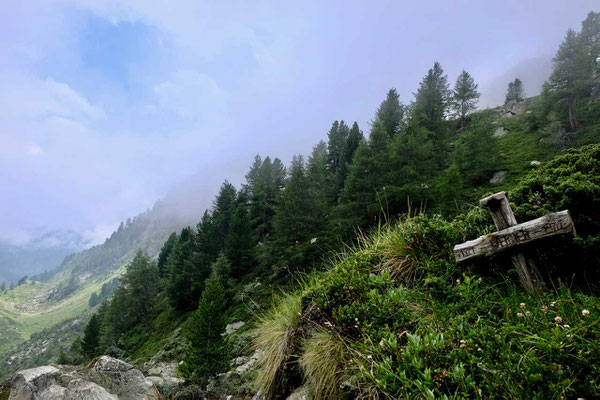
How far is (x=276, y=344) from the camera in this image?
3.59 m

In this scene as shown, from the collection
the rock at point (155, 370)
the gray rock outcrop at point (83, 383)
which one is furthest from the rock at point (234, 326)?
the gray rock outcrop at point (83, 383)

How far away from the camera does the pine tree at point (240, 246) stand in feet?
116

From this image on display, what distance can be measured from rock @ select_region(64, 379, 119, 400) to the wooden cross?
811 cm

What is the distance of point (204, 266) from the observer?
4097 cm

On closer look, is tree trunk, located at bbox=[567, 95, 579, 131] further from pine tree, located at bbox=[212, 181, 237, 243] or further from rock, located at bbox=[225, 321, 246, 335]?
pine tree, located at bbox=[212, 181, 237, 243]

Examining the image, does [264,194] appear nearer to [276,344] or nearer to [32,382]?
[32,382]

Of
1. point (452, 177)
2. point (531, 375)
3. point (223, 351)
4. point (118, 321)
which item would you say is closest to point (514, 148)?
point (452, 177)

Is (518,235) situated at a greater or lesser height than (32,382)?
greater

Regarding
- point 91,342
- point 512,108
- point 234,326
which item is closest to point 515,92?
point 512,108

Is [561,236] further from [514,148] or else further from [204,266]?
[514,148]

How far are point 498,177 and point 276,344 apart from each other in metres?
35.1

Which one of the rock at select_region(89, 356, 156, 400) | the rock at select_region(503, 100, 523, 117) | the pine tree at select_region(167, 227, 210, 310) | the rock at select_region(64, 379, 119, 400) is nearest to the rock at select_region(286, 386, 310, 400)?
the rock at select_region(64, 379, 119, 400)

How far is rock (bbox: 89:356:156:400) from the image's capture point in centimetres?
693

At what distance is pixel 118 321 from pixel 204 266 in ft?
70.9
